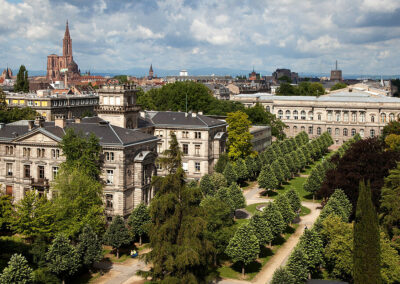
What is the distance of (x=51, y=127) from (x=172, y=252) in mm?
32690

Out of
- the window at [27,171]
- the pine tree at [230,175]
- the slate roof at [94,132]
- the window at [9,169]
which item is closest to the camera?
the slate roof at [94,132]

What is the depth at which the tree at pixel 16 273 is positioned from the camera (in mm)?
36469

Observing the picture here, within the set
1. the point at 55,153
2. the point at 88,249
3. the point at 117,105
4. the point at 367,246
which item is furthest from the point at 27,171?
the point at 367,246

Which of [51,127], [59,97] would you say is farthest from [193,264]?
[59,97]

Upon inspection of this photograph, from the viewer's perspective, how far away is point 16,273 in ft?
121

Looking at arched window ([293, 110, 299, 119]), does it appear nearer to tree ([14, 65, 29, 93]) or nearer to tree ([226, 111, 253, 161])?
tree ([226, 111, 253, 161])

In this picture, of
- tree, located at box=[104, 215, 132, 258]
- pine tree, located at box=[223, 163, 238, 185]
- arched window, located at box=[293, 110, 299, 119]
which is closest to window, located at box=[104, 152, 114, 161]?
tree, located at box=[104, 215, 132, 258]

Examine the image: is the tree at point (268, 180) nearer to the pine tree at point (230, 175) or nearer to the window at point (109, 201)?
the pine tree at point (230, 175)

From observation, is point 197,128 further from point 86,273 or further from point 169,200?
point 169,200

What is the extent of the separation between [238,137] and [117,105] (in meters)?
23.9

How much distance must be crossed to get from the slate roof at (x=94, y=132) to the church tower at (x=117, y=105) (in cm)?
827

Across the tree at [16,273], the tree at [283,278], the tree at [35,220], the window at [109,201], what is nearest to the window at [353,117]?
the window at [109,201]

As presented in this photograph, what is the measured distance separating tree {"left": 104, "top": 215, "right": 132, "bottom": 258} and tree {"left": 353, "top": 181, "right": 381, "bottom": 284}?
77.2 ft

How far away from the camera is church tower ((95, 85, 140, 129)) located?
72.8 meters
